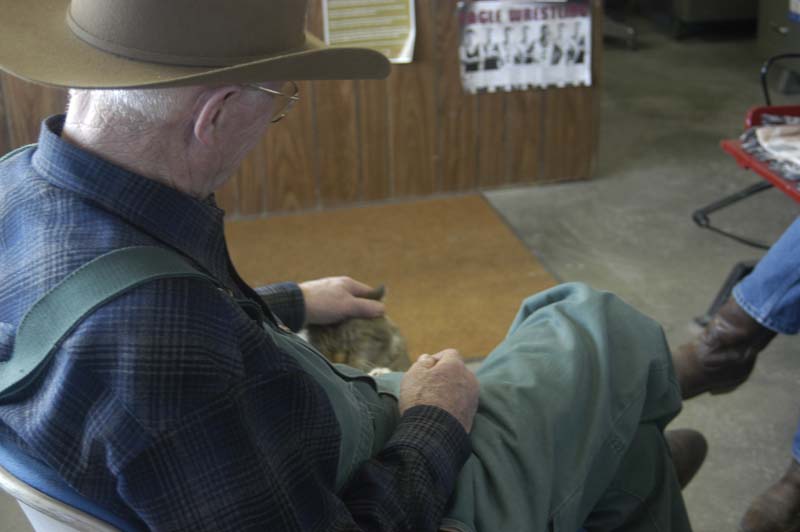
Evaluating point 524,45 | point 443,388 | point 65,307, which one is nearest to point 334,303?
point 443,388

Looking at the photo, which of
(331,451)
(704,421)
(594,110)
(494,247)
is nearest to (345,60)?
(331,451)

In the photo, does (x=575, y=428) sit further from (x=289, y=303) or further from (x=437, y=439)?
(x=289, y=303)

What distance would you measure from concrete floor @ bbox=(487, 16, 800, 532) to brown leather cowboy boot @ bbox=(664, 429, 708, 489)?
0.83ft

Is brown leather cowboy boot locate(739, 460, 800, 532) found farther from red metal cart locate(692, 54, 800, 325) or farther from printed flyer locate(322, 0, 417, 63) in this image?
printed flyer locate(322, 0, 417, 63)

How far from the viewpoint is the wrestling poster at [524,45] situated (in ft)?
11.1

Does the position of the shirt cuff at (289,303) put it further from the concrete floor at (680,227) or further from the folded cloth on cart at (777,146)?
the folded cloth on cart at (777,146)

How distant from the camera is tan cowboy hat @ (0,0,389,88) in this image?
102 centimetres

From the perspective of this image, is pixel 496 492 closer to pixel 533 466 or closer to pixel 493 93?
pixel 533 466

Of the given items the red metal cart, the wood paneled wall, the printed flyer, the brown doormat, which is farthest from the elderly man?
the wood paneled wall

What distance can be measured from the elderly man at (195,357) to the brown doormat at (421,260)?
4.20 ft

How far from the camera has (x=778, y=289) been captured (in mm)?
2006

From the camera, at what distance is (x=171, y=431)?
952 millimetres

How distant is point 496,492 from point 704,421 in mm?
1228

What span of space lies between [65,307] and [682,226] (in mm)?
2724
